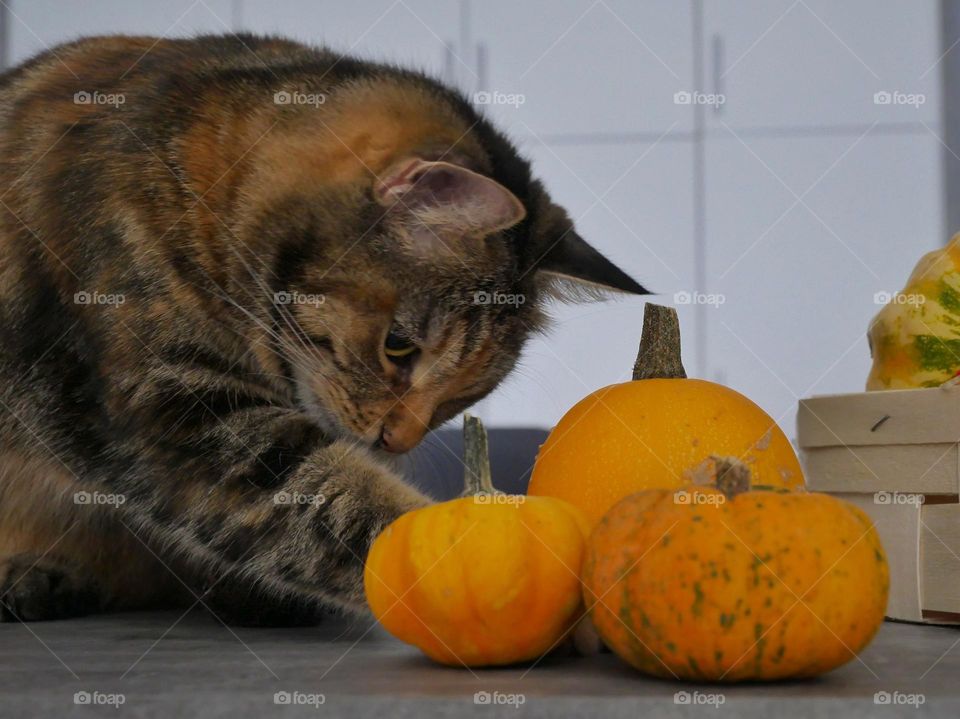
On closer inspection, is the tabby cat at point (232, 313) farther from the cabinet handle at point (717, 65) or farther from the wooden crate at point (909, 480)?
the cabinet handle at point (717, 65)

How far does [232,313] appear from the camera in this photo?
1254mm

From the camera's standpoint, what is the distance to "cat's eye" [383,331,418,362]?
4.28 ft

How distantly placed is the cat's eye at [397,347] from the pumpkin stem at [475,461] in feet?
1.08

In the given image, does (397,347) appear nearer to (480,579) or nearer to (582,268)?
(582,268)

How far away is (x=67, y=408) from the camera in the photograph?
126cm

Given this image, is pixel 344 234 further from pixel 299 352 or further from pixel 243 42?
pixel 243 42

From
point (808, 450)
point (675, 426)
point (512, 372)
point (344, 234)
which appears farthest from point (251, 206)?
A: point (808, 450)

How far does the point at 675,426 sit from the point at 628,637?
292 millimetres

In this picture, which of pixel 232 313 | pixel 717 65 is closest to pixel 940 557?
pixel 232 313

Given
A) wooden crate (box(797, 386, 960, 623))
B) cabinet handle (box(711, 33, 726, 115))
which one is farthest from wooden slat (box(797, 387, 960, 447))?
cabinet handle (box(711, 33, 726, 115))

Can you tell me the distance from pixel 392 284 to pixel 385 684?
601 mm

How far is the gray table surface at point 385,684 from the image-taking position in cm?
72

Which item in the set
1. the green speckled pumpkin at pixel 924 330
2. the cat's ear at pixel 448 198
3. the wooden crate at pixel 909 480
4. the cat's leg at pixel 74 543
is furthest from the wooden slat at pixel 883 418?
the cat's leg at pixel 74 543

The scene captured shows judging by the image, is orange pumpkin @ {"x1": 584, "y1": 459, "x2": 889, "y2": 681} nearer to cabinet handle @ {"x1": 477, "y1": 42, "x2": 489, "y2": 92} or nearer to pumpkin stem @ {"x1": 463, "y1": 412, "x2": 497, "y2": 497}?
pumpkin stem @ {"x1": 463, "y1": 412, "x2": 497, "y2": 497}
